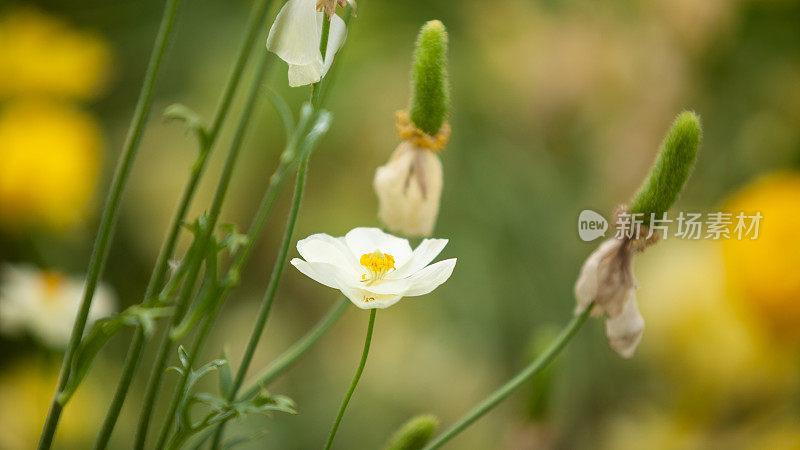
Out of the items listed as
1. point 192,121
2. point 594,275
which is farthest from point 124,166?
point 594,275

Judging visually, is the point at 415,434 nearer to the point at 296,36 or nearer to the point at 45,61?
the point at 296,36

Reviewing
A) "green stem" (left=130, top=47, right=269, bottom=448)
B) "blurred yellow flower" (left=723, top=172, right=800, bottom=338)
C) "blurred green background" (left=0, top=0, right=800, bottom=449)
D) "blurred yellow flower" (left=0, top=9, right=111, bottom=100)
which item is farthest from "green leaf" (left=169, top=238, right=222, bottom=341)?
"blurred yellow flower" (left=0, top=9, right=111, bottom=100)

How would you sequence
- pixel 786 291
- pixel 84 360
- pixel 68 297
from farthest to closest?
pixel 786 291 → pixel 68 297 → pixel 84 360

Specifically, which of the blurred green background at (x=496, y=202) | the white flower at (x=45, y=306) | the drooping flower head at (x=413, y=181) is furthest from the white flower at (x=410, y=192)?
the blurred green background at (x=496, y=202)

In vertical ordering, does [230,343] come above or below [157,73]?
below

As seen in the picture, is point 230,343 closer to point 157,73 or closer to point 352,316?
point 352,316

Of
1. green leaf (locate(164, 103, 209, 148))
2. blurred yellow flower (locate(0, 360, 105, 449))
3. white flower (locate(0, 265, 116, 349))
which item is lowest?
blurred yellow flower (locate(0, 360, 105, 449))

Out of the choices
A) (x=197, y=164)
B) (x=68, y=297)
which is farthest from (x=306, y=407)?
(x=197, y=164)

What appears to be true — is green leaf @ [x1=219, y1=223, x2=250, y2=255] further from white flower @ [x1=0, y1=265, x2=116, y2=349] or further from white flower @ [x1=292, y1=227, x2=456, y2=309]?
white flower @ [x1=0, y1=265, x2=116, y2=349]

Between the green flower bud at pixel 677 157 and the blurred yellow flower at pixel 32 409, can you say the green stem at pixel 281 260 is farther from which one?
the blurred yellow flower at pixel 32 409
